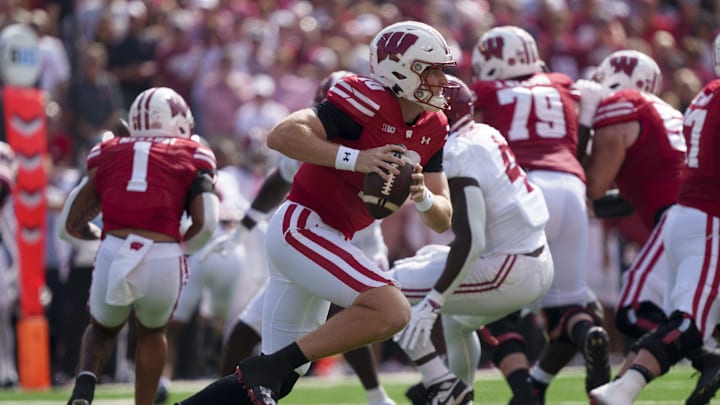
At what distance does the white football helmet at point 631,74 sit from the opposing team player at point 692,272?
1.35 metres

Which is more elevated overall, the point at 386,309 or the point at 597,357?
the point at 386,309

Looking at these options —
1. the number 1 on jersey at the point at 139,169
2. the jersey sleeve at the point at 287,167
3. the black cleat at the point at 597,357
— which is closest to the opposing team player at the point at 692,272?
the black cleat at the point at 597,357

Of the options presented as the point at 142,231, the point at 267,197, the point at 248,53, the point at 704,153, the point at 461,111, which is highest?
the point at 704,153

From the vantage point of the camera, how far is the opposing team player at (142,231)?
270 inches

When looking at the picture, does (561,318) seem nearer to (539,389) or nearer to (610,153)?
(539,389)

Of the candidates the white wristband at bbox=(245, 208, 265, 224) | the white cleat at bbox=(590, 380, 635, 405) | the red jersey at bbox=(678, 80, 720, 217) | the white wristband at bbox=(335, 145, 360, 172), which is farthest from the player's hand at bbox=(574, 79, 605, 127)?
the white wristband at bbox=(335, 145, 360, 172)

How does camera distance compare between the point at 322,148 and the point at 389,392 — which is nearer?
the point at 322,148

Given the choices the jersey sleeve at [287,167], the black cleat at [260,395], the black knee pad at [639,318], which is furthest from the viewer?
the jersey sleeve at [287,167]

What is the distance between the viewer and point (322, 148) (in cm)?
543

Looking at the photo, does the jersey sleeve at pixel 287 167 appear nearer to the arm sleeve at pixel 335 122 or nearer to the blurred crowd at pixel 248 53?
the arm sleeve at pixel 335 122

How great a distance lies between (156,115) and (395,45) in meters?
1.87

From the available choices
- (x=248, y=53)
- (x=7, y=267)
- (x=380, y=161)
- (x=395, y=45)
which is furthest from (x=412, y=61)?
(x=248, y=53)

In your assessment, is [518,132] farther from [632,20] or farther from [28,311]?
[632,20]

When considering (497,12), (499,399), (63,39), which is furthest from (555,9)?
(499,399)
